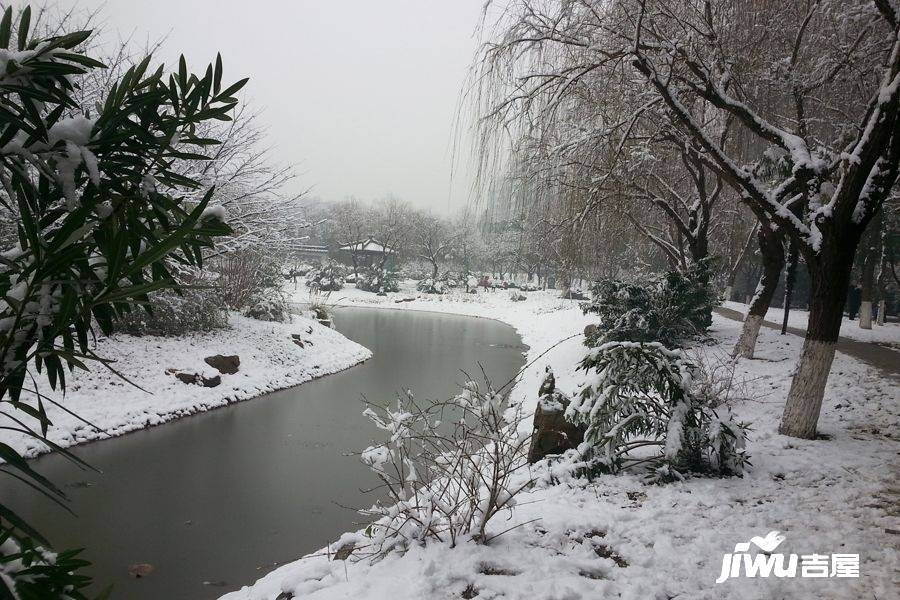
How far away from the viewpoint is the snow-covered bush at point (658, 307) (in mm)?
8930

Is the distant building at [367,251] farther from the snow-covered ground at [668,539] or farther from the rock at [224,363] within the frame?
the snow-covered ground at [668,539]

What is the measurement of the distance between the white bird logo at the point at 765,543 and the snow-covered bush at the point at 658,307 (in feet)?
19.1

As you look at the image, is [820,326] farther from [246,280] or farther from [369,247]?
[369,247]

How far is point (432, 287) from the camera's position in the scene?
37.3m

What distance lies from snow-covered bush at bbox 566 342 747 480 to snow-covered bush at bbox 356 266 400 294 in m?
32.7

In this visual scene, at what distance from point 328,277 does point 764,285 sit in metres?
31.0

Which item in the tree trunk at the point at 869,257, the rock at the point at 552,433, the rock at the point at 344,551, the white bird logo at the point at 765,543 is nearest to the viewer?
the white bird logo at the point at 765,543

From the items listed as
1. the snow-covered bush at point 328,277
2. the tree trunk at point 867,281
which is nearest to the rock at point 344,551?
the tree trunk at point 867,281

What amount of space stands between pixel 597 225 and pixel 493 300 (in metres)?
27.8

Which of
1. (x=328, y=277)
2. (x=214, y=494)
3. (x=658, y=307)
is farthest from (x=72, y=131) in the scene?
(x=328, y=277)

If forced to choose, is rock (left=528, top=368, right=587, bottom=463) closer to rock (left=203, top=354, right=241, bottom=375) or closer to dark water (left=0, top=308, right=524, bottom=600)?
dark water (left=0, top=308, right=524, bottom=600)

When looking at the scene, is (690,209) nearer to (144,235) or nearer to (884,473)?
(884,473)

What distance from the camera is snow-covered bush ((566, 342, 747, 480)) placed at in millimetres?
3812

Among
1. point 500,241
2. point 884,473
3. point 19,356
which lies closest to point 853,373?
point 884,473
